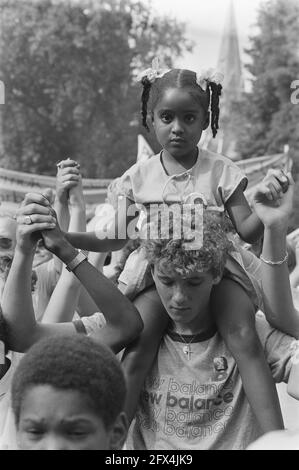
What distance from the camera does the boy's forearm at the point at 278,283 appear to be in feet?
6.72

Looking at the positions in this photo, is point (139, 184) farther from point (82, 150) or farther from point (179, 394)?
point (82, 150)

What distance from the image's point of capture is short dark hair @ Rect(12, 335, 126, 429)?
1.52m

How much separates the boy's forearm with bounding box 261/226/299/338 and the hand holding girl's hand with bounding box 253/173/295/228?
0.06ft

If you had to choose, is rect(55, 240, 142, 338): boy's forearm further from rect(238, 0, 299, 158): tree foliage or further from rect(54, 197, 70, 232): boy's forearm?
rect(238, 0, 299, 158): tree foliage

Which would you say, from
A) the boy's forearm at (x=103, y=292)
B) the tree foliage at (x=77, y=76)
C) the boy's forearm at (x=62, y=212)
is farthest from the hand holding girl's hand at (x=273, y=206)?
the tree foliage at (x=77, y=76)

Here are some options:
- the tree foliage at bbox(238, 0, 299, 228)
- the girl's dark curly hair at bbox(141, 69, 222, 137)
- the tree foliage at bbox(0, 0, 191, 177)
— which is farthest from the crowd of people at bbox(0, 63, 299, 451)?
the tree foliage at bbox(238, 0, 299, 228)

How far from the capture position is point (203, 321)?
2.15m

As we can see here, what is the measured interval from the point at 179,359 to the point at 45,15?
19081 mm

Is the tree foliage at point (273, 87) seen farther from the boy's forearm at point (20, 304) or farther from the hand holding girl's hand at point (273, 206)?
the boy's forearm at point (20, 304)

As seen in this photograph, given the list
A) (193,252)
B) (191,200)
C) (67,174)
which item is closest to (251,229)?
(191,200)

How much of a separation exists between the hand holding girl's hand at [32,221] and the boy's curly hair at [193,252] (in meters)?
0.27

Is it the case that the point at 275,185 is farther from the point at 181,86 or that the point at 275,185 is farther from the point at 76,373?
the point at 76,373

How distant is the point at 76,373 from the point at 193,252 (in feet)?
1.86

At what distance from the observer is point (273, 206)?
2088 millimetres
